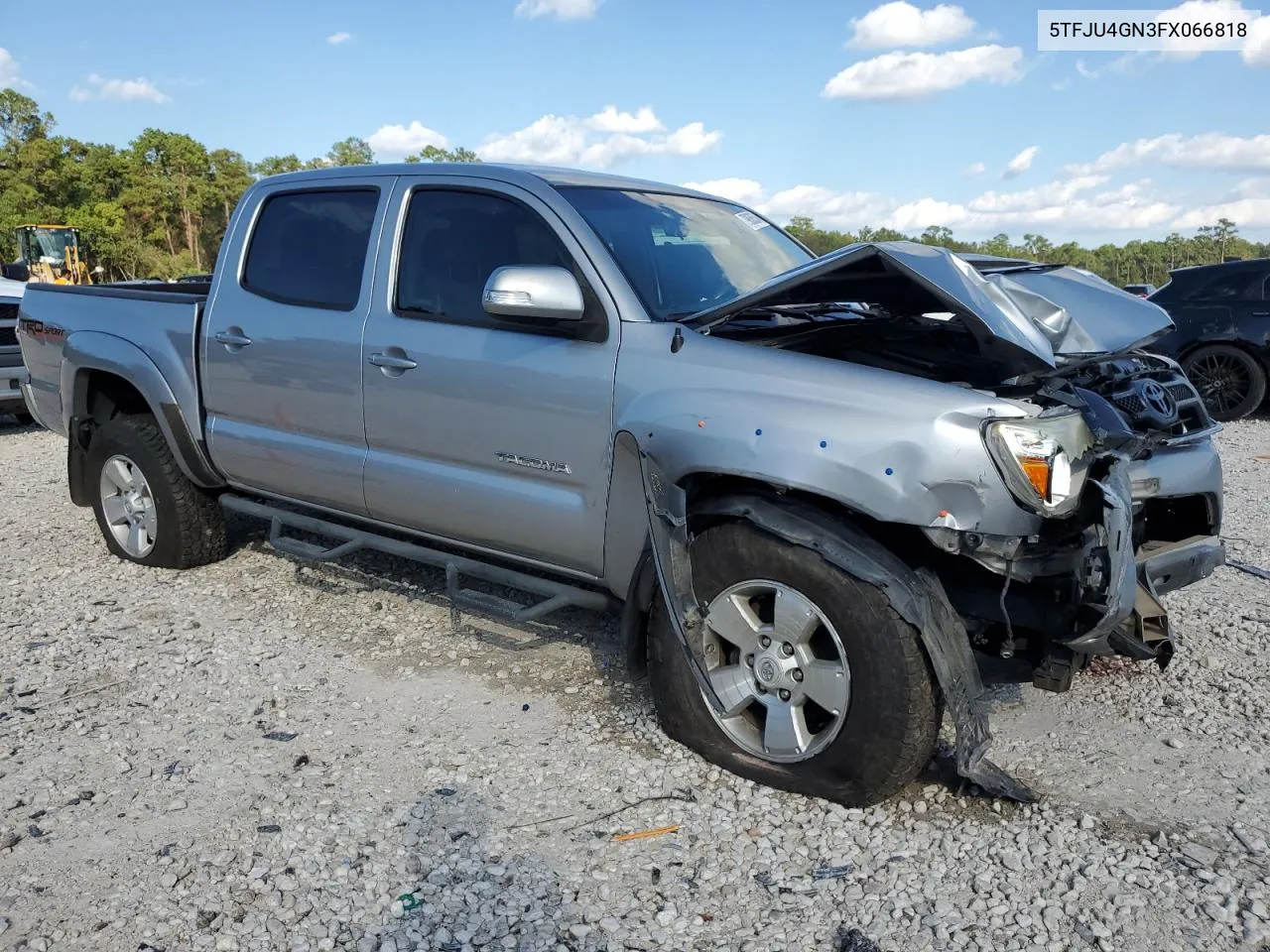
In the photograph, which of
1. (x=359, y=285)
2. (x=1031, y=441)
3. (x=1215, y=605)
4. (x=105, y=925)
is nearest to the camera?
(x=105, y=925)

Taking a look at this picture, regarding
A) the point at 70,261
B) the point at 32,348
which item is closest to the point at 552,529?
the point at 32,348

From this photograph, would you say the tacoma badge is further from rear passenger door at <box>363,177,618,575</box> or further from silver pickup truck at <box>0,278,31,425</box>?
silver pickup truck at <box>0,278,31,425</box>

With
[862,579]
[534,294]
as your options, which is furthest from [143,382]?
[862,579]

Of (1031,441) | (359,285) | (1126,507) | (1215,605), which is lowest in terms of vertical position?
(1215,605)

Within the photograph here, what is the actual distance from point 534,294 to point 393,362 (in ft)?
2.89

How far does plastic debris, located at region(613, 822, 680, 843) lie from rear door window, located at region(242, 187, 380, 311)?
2378mm

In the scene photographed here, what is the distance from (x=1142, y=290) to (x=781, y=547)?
11.6 metres

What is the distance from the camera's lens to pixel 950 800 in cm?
316

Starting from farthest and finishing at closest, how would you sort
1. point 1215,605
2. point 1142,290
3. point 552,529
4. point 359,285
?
1. point 1142,290
2. point 1215,605
3. point 359,285
4. point 552,529

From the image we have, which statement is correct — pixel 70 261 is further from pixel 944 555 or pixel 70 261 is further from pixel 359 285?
pixel 944 555

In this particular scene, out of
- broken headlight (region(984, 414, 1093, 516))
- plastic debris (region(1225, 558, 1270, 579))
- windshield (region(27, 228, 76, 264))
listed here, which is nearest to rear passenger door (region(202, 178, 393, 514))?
broken headlight (region(984, 414, 1093, 516))

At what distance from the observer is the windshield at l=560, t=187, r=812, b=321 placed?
3.65 m

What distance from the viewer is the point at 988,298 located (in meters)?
2.98

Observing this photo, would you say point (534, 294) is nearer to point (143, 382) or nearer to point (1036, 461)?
point (1036, 461)
